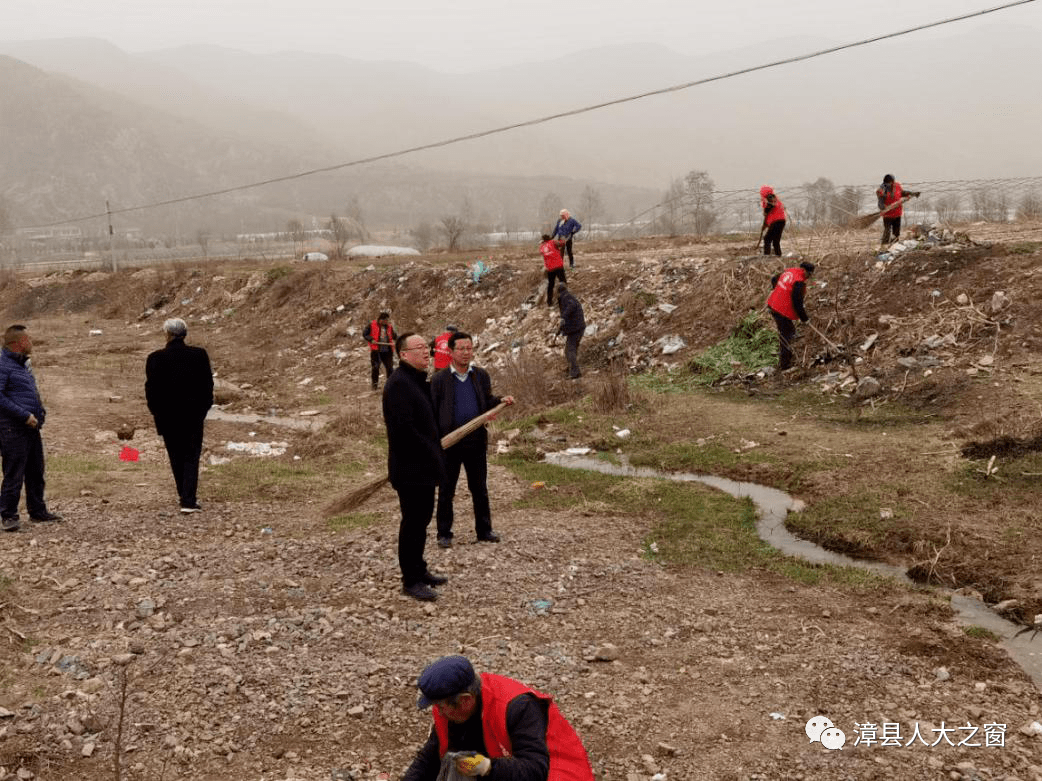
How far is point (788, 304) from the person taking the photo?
12195mm

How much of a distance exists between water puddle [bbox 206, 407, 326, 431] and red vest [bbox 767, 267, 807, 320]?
23.2 ft

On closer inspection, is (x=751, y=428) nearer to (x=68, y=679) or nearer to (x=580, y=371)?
(x=580, y=371)

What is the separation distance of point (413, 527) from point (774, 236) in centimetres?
1166

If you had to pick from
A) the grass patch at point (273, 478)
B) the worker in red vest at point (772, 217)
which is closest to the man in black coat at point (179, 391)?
the grass patch at point (273, 478)

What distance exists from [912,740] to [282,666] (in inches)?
139

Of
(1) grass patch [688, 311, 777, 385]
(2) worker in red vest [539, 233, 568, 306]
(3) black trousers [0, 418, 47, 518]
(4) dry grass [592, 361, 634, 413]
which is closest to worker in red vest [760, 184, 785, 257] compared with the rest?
(1) grass patch [688, 311, 777, 385]

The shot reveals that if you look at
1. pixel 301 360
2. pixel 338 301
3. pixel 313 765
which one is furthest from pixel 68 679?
pixel 338 301

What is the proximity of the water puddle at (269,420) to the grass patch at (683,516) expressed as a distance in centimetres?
473

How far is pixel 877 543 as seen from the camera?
717 cm

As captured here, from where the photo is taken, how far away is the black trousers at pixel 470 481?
6.86m

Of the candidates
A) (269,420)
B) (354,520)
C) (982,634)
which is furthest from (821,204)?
(982,634)

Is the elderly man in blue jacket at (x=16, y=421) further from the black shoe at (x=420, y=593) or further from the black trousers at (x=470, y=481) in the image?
the black shoe at (x=420, y=593)

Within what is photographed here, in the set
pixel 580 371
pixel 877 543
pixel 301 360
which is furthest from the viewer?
pixel 301 360

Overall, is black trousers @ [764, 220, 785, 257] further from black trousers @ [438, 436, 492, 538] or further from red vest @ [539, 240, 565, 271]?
black trousers @ [438, 436, 492, 538]
